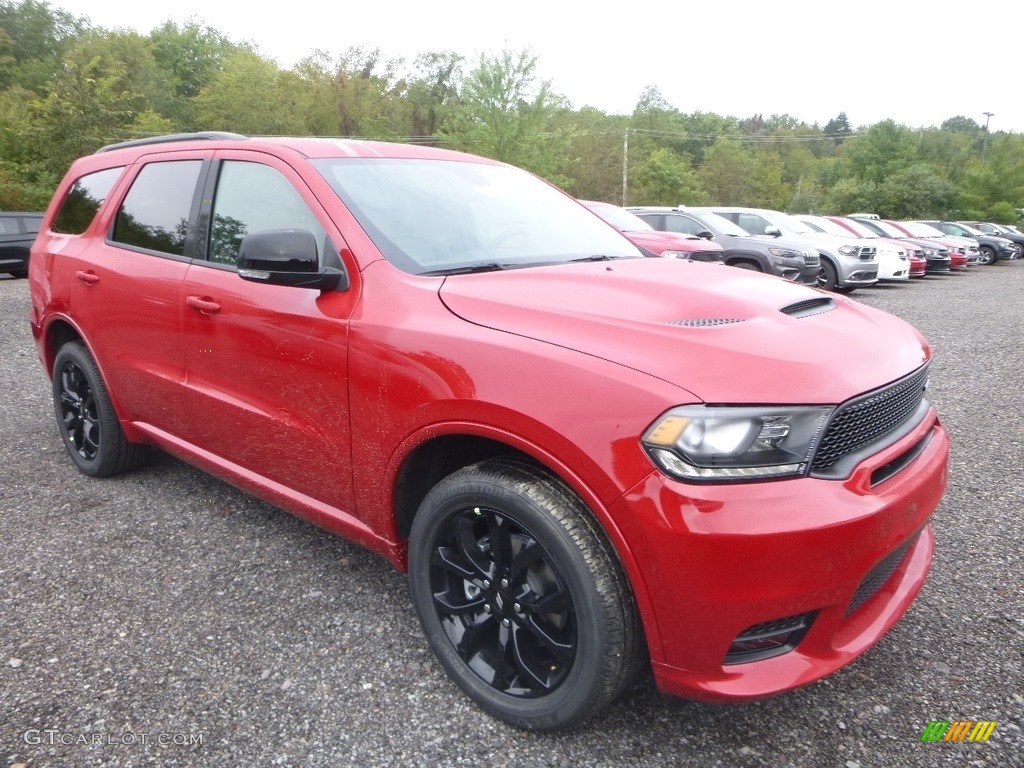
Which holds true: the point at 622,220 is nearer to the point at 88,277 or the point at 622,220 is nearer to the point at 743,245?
the point at 743,245

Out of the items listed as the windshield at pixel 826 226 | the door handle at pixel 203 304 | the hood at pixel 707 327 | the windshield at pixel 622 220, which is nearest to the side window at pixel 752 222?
the windshield at pixel 826 226

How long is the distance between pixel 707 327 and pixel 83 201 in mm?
3629

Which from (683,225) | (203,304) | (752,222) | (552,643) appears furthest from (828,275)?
(552,643)

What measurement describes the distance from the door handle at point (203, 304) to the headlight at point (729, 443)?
1920 millimetres

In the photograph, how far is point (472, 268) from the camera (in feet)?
8.66

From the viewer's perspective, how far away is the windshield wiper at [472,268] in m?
2.54

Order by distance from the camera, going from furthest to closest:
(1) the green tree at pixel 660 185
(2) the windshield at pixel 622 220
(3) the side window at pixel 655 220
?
(1) the green tree at pixel 660 185 → (3) the side window at pixel 655 220 → (2) the windshield at pixel 622 220

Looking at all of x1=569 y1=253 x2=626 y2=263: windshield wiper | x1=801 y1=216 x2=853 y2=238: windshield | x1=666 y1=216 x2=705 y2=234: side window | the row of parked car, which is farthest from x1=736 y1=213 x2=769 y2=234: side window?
x1=569 y1=253 x2=626 y2=263: windshield wiper

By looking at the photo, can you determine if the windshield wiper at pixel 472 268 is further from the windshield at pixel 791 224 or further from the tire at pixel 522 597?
the windshield at pixel 791 224

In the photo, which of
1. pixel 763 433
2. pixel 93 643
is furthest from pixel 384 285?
pixel 93 643

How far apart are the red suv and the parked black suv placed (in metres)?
14.8

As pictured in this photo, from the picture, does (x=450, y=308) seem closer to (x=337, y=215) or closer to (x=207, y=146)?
(x=337, y=215)

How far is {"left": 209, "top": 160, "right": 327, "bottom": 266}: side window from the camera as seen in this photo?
279 centimetres

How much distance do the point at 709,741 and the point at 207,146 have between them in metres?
3.03
